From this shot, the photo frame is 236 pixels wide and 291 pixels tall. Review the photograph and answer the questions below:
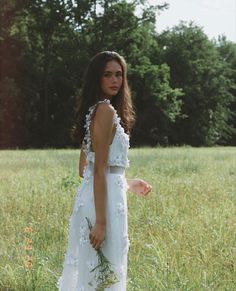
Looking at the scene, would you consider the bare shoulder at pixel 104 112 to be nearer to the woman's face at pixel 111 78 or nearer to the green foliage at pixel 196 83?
the woman's face at pixel 111 78

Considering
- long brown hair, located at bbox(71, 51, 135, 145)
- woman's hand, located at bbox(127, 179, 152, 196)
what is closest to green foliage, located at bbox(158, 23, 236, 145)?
woman's hand, located at bbox(127, 179, 152, 196)

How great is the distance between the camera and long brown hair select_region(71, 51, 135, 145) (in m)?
3.66

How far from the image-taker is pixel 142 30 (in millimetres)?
50125

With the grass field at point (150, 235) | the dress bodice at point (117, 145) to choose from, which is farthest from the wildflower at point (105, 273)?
the grass field at point (150, 235)

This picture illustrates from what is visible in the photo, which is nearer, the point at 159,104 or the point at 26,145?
the point at 26,145

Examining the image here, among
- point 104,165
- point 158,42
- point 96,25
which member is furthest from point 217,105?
point 104,165

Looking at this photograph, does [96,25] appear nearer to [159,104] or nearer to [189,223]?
[159,104]

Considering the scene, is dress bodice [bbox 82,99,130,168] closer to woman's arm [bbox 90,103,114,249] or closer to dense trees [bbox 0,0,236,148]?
woman's arm [bbox 90,103,114,249]

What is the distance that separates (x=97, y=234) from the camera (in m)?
3.50

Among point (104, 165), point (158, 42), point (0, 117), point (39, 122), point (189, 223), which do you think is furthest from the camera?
point (158, 42)

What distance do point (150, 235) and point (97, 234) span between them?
2.93 meters

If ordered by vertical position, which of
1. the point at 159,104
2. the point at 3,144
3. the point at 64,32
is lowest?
the point at 3,144

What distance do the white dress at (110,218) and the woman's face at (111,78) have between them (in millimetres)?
132

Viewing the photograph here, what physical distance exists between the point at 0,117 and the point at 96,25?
11148 millimetres
